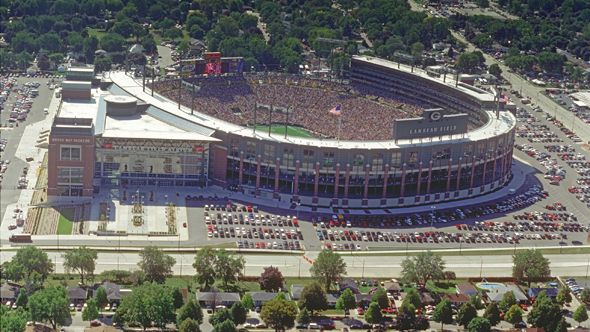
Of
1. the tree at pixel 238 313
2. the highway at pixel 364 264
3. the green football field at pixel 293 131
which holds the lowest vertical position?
the green football field at pixel 293 131

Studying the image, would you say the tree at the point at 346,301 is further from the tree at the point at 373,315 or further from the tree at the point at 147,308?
the tree at the point at 147,308

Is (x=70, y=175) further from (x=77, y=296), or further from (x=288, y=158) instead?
(x=77, y=296)

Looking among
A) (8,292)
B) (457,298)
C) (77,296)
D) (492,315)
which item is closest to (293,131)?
(457,298)

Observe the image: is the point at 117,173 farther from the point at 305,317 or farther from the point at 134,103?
the point at 305,317

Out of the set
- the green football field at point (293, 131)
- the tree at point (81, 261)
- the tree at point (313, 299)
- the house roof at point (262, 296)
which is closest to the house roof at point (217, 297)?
the house roof at point (262, 296)

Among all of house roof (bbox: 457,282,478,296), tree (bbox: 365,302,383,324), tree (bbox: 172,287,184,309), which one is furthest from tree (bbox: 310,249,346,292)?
tree (bbox: 172,287,184,309)

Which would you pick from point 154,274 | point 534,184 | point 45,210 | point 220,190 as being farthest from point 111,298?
point 534,184

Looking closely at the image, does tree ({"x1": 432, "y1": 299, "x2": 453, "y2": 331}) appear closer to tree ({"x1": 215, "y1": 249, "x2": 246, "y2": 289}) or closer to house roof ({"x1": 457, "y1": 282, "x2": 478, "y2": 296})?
house roof ({"x1": 457, "y1": 282, "x2": 478, "y2": 296})
